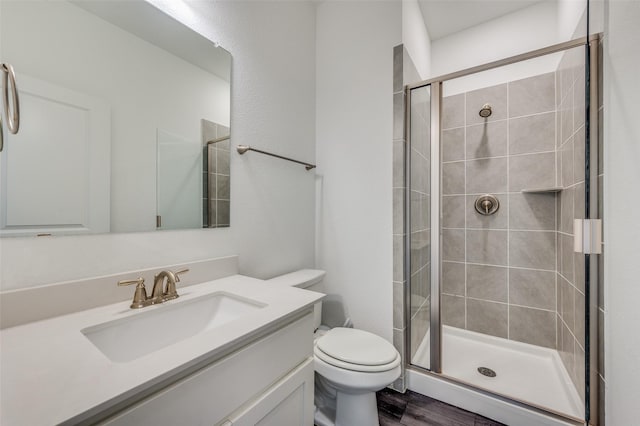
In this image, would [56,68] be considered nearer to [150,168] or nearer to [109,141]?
[109,141]

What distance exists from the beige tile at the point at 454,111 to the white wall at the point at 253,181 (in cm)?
116

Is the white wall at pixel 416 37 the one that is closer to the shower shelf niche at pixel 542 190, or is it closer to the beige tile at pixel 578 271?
the shower shelf niche at pixel 542 190

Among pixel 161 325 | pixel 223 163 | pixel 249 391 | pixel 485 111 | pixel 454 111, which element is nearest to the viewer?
pixel 249 391

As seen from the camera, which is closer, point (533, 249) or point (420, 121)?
point (420, 121)

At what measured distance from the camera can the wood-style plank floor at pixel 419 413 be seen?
1.37 m

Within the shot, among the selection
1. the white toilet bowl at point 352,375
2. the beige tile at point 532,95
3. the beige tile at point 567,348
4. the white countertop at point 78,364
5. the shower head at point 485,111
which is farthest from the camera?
the shower head at point 485,111

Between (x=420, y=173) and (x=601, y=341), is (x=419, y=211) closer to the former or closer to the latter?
(x=420, y=173)

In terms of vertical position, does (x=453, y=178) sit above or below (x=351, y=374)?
above

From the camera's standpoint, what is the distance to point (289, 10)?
1724 mm

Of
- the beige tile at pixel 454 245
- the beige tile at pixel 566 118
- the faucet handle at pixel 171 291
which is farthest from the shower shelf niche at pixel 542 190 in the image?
the faucet handle at pixel 171 291

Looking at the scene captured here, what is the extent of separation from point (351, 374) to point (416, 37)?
A: 2.14 m

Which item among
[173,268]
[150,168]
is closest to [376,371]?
[173,268]

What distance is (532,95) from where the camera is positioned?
6.36 feet

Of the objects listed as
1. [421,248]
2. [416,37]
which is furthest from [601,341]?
[416,37]
